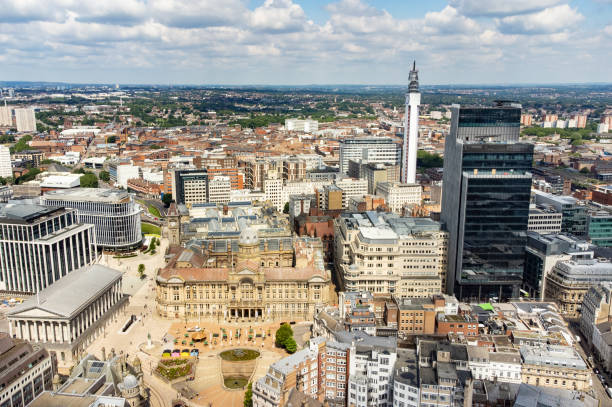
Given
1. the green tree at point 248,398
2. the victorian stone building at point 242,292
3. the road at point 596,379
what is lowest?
the road at point 596,379

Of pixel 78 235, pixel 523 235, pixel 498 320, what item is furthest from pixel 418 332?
pixel 78 235

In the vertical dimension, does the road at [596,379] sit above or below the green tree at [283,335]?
below

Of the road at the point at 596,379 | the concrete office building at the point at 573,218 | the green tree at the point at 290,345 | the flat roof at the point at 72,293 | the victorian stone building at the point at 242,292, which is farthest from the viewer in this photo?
the concrete office building at the point at 573,218

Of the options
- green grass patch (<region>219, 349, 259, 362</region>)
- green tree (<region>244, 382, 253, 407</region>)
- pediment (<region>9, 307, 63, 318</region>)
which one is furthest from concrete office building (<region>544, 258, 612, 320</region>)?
pediment (<region>9, 307, 63, 318</region>)

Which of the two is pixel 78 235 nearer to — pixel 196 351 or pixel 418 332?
pixel 196 351

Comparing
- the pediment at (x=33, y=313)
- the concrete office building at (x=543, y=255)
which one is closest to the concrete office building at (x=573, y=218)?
the concrete office building at (x=543, y=255)

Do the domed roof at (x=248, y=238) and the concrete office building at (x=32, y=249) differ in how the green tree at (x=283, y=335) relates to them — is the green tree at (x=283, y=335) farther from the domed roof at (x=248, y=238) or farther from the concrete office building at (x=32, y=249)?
the concrete office building at (x=32, y=249)

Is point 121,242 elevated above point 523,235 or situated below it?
below

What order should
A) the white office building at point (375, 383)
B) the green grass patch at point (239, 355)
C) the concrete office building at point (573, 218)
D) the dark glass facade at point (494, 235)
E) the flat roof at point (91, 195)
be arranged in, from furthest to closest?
the flat roof at point (91, 195) < the concrete office building at point (573, 218) < the dark glass facade at point (494, 235) < the green grass patch at point (239, 355) < the white office building at point (375, 383)

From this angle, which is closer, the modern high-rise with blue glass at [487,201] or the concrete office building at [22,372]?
the concrete office building at [22,372]
